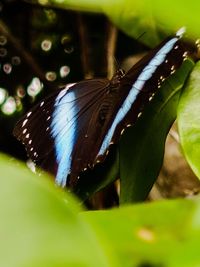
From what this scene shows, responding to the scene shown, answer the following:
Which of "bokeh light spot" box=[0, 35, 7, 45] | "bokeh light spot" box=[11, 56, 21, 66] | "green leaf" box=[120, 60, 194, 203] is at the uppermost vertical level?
"green leaf" box=[120, 60, 194, 203]

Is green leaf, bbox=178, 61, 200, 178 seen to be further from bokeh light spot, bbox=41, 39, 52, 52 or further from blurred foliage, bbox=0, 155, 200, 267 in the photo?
bokeh light spot, bbox=41, 39, 52, 52

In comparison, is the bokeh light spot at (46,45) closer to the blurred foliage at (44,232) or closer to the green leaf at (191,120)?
the green leaf at (191,120)

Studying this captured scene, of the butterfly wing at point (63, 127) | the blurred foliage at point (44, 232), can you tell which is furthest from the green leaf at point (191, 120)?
the blurred foliage at point (44, 232)

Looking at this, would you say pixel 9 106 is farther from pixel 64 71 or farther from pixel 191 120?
pixel 191 120

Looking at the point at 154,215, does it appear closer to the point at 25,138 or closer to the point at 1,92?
the point at 25,138

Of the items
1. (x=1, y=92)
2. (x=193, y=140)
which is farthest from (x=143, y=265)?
(x=1, y=92)

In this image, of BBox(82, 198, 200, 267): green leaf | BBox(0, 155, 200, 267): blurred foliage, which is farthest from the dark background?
BBox(0, 155, 200, 267): blurred foliage
